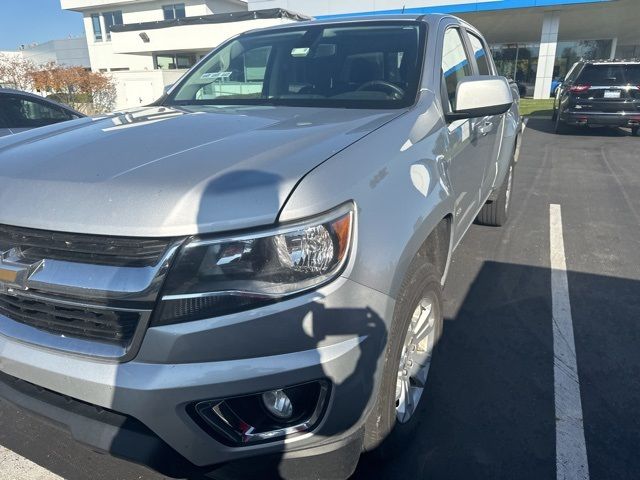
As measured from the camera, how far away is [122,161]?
1.73 metres

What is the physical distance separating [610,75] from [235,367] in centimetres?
1285

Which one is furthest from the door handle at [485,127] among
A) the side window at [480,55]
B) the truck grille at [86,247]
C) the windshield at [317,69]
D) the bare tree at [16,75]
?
the bare tree at [16,75]

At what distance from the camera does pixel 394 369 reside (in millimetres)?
1846

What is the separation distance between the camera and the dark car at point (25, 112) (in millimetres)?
5695

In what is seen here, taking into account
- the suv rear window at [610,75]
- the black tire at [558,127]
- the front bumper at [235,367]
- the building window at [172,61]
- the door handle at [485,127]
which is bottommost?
the black tire at [558,127]

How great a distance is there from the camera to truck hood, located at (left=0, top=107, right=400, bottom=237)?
1467mm

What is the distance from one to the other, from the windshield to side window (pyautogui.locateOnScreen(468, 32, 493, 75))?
1.21 meters

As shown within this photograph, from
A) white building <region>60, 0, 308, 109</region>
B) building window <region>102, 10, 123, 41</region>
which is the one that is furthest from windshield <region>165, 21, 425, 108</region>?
building window <region>102, 10, 123, 41</region>

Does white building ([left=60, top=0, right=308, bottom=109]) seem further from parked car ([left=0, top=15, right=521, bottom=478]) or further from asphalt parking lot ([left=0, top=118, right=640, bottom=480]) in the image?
parked car ([left=0, top=15, right=521, bottom=478])

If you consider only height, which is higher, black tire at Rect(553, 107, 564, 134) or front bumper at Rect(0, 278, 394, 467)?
front bumper at Rect(0, 278, 394, 467)

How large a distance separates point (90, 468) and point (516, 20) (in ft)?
83.4

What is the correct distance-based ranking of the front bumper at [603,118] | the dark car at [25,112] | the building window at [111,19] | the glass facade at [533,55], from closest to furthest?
1. the dark car at [25,112]
2. the front bumper at [603,118]
3. the glass facade at [533,55]
4. the building window at [111,19]

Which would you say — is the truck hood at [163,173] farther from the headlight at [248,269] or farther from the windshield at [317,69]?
the windshield at [317,69]

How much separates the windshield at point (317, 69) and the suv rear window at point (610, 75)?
10.7 metres
